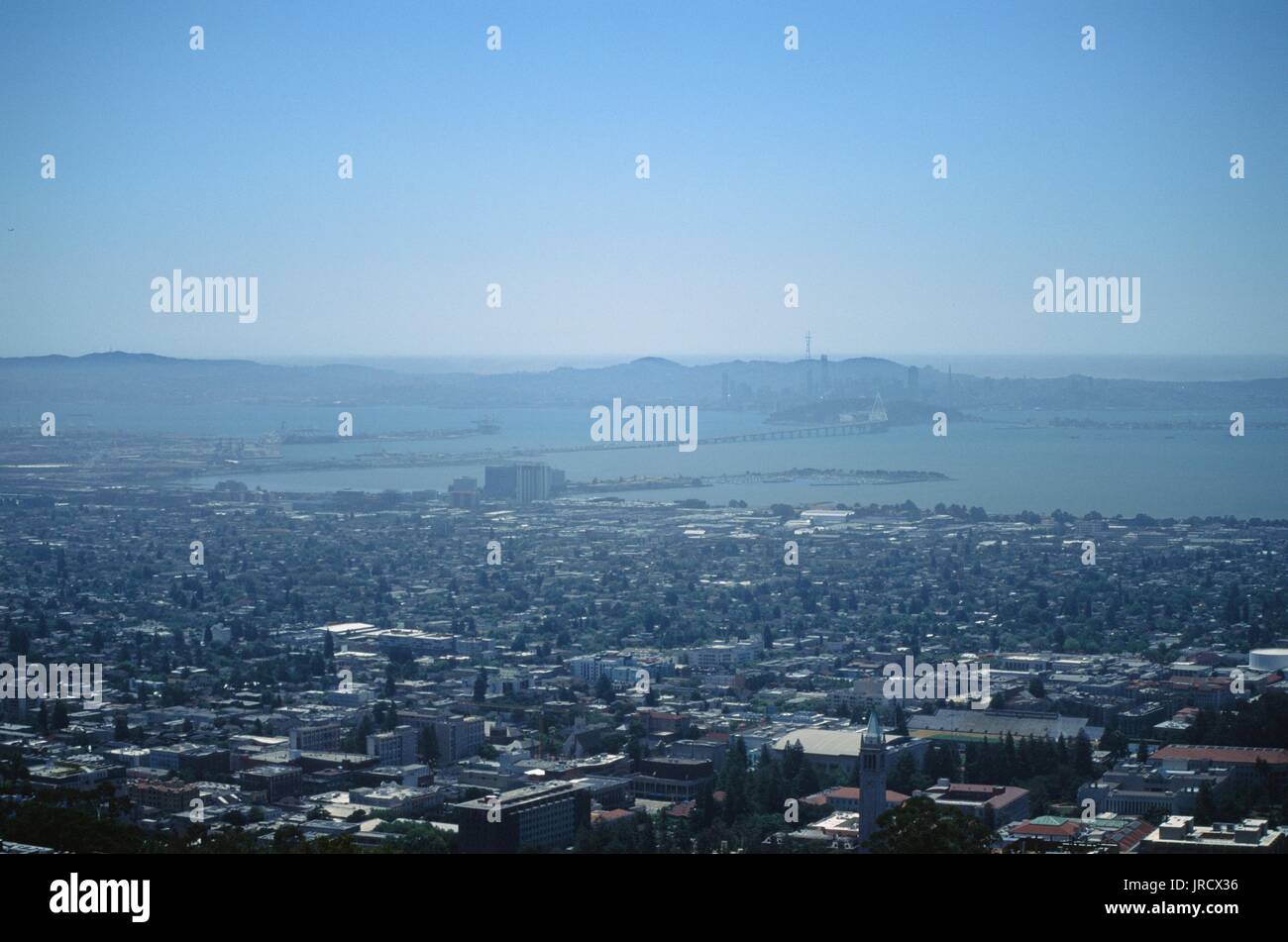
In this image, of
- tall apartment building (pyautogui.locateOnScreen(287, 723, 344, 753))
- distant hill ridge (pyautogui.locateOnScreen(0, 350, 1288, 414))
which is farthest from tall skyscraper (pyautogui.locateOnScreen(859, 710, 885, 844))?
distant hill ridge (pyautogui.locateOnScreen(0, 350, 1288, 414))

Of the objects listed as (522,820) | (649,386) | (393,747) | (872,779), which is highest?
(649,386)

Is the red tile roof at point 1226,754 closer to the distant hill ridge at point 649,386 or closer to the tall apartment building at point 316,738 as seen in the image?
the tall apartment building at point 316,738

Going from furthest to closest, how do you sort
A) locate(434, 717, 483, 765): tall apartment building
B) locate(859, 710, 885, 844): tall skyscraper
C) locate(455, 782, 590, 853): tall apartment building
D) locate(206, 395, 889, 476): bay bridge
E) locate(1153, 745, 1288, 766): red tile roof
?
locate(206, 395, 889, 476): bay bridge
locate(434, 717, 483, 765): tall apartment building
locate(1153, 745, 1288, 766): red tile roof
locate(859, 710, 885, 844): tall skyscraper
locate(455, 782, 590, 853): tall apartment building

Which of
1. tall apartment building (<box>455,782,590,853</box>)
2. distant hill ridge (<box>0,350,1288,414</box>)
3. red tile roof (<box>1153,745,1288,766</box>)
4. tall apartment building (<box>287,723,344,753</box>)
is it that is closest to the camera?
tall apartment building (<box>455,782,590,853</box>)

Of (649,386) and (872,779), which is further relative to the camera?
(649,386)

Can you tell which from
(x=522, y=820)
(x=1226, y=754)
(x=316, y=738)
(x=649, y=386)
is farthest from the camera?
(x=649, y=386)

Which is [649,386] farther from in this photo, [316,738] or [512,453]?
[316,738]

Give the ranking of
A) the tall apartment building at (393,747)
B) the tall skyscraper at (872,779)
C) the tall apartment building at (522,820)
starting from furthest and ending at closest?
the tall apartment building at (393,747)
the tall skyscraper at (872,779)
the tall apartment building at (522,820)

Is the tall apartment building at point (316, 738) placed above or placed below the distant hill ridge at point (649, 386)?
below

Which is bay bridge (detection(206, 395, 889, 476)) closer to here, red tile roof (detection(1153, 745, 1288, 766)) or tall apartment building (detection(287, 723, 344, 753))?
tall apartment building (detection(287, 723, 344, 753))

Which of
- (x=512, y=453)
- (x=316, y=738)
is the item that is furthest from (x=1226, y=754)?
(x=512, y=453)

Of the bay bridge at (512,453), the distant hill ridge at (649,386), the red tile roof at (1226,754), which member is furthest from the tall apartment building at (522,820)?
the bay bridge at (512,453)

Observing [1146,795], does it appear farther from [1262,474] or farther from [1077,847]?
[1262,474]
